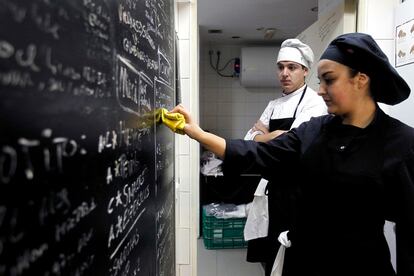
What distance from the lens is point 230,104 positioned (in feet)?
15.1

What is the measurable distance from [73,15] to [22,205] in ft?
0.75

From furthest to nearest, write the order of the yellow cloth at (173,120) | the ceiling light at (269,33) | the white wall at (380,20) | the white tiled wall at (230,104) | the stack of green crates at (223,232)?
the white tiled wall at (230,104) → the ceiling light at (269,33) → the stack of green crates at (223,232) → the white wall at (380,20) → the yellow cloth at (173,120)

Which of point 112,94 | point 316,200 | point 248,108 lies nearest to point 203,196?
point 248,108

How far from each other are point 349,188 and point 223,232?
228 centimetres

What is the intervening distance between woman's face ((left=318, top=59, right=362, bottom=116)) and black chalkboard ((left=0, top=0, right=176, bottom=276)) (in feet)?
A: 2.32

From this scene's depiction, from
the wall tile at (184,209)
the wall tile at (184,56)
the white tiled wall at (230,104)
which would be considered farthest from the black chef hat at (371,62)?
the white tiled wall at (230,104)

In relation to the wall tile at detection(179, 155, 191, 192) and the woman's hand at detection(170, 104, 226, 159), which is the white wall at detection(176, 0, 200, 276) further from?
the woman's hand at detection(170, 104, 226, 159)

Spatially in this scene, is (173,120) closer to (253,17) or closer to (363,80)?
(363,80)

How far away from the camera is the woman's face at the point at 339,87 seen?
1183 mm

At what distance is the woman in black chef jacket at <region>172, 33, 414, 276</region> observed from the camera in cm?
111

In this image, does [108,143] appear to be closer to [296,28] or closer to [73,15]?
[73,15]

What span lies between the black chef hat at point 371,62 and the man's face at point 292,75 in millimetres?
817

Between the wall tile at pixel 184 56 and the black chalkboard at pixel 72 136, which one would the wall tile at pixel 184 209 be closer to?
the wall tile at pixel 184 56

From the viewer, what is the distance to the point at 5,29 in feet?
0.92
